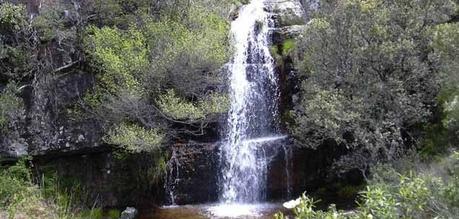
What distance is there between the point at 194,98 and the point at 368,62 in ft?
22.4

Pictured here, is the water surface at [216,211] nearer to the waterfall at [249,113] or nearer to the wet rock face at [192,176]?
the wet rock face at [192,176]

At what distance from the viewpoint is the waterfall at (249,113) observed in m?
17.9

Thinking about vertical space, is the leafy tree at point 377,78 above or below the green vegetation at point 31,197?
above

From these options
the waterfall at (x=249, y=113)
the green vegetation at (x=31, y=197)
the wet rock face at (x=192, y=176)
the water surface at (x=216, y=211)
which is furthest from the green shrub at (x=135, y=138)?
the waterfall at (x=249, y=113)

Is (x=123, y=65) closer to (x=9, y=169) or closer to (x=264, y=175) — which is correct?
(x=9, y=169)

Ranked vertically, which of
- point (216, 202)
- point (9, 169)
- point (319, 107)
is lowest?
point (216, 202)

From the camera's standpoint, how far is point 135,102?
1639cm

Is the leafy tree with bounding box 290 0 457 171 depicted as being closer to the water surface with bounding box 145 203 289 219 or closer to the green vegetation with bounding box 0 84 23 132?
the water surface with bounding box 145 203 289 219

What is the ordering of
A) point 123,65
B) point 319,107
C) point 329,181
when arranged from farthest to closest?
point 329,181
point 123,65
point 319,107

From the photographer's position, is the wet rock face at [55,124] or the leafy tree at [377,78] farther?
the wet rock face at [55,124]

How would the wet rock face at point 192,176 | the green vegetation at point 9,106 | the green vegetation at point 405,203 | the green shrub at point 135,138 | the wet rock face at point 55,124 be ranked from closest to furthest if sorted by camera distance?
the green vegetation at point 405,203 → the green shrub at point 135,138 → the green vegetation at point 9,106 → the wet rock face at point 55,124 → the wet rock face at point 192,176

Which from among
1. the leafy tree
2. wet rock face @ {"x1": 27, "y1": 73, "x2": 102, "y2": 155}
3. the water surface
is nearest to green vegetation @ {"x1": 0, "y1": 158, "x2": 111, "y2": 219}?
wet rock face @ {"x1": 27, "y1": 73, "x2": 102, "y2": 155}

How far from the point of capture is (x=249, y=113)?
1911cm

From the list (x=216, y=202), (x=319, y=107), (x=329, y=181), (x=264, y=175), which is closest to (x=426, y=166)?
(x=319, y=107)
